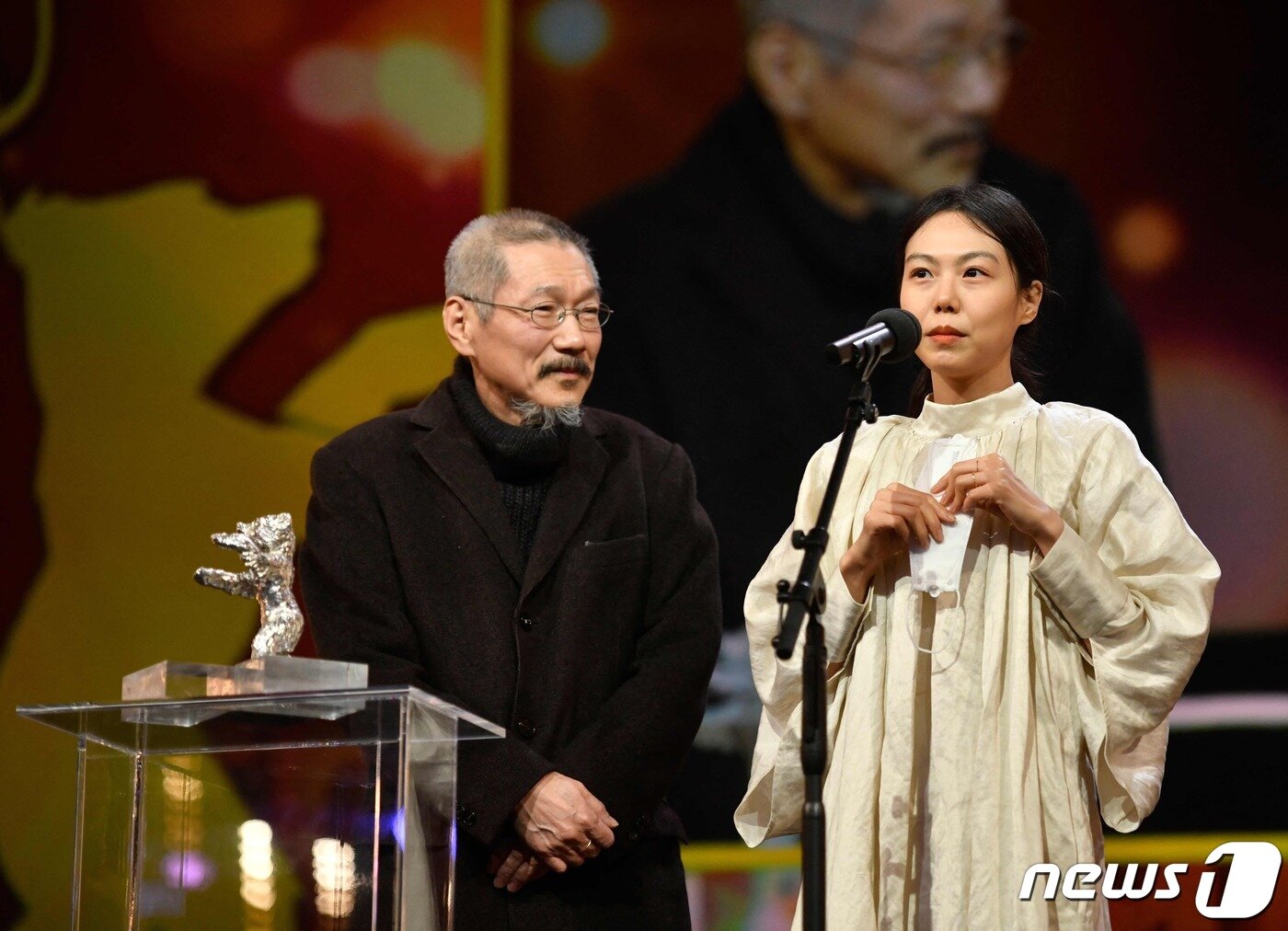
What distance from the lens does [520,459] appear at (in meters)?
3.10

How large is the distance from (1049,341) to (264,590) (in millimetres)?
2391

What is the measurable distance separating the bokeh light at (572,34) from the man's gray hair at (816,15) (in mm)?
429

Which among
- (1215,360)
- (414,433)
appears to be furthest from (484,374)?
(1215,360)

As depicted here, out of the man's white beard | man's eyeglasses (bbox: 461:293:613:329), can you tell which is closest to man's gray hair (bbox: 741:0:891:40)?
man's eyeglasses (bbox: 461:293:613:329)

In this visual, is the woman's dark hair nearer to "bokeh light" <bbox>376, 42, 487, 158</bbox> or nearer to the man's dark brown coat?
the man's dark brown coat

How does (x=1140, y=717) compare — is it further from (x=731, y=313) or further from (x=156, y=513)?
(x=156, y=513)

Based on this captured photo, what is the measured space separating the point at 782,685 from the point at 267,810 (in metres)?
0.83

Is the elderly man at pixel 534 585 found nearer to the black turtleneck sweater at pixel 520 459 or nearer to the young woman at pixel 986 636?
the black turtleneck sweater at pixel 520 459

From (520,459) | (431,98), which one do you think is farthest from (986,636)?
(431,98)

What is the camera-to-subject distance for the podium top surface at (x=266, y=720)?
8.19 feet

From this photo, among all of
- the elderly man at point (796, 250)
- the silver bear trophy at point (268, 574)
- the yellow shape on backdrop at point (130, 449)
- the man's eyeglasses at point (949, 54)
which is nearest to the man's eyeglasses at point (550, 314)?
the silver bear trophy at point (268, 574)

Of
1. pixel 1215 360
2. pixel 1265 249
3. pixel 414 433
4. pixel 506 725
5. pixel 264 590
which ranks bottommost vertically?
pixel 506 725

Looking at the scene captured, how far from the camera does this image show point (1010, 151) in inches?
179

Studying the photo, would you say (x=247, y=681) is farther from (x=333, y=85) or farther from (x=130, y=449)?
(x=333, y=85)
